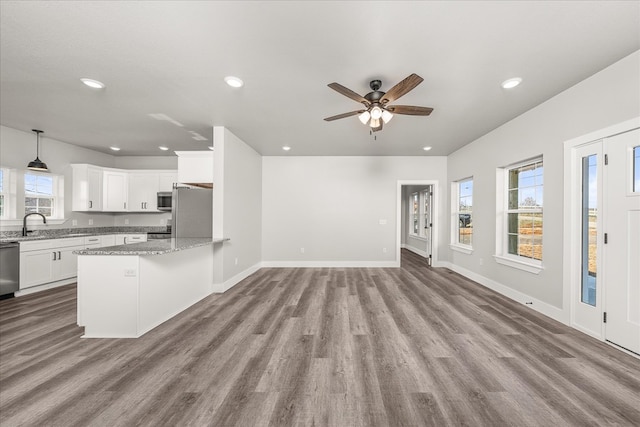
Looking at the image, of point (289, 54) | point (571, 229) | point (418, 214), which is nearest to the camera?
point (289, 54)

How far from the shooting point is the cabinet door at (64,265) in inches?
169

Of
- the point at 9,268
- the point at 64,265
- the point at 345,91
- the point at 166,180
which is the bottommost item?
the point at 64,265

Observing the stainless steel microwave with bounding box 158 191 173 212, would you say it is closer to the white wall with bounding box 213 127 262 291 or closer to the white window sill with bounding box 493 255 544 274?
the white wall with bounding box 213 127 262 291

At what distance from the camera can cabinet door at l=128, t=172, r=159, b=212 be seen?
18.6ft

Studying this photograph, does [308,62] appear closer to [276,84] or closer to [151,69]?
[276,84]

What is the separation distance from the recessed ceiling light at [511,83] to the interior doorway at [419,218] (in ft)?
11.0

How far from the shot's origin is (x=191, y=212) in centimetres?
422

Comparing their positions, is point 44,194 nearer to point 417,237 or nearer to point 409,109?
point 409,109

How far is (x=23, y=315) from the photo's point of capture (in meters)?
3.12

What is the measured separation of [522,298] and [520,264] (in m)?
0.47

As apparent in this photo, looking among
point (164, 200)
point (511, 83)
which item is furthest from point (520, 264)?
point (164, 200)

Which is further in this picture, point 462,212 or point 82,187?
point 462,212

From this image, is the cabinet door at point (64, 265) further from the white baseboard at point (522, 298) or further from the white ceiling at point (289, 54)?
the white baseboard at point (522, 298)

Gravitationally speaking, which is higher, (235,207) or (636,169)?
(636,169)
